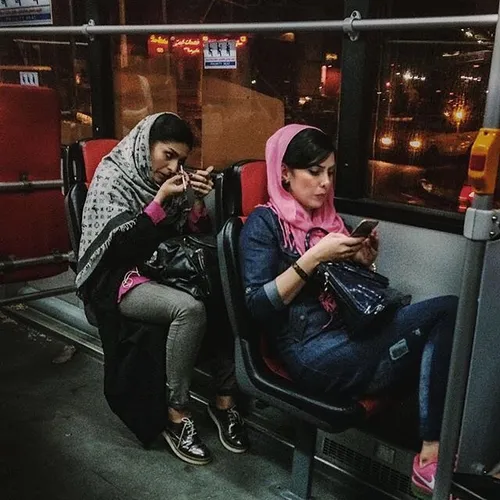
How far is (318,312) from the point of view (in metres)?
2.28

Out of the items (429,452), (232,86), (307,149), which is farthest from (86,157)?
(429,452)

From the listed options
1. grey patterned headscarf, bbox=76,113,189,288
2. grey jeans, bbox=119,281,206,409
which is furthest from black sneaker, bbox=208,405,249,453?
grey patterned headscarf, bbox=76,113,189,288

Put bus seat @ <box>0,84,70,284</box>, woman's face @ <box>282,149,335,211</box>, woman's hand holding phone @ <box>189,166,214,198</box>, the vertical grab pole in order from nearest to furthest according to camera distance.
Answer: the vertical grab pole, woman's face @ <box>282,149,335,211</box>, woman's hand holding phone @ <box>189,166,214,198</box>, bus seat @ <box>0,84,70,284</box>

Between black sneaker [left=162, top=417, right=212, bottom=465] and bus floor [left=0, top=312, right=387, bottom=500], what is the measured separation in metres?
0.04

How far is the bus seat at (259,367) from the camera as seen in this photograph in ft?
6.93

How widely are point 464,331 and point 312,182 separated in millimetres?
959

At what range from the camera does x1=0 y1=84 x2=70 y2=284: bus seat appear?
3338 mm

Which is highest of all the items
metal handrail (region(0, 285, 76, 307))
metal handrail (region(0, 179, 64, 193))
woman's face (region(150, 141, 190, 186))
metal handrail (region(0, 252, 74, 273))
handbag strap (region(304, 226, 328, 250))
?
woman's face (region(150, 141, 190, 186))

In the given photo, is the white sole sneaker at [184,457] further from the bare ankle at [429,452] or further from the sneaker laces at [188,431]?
the bare ankle at [429,452]

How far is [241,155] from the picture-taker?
11.0 ft

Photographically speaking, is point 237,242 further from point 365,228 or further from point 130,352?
point 130,352

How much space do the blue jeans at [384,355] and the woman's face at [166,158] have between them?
1.07m

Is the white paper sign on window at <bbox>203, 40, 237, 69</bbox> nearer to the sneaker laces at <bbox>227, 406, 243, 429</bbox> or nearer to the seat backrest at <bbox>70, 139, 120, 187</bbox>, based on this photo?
the seat backrest at <bbox>70, 139, 120, 187</bbox>

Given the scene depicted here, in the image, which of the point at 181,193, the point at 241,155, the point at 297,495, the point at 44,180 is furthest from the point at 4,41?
the point at 297,495
